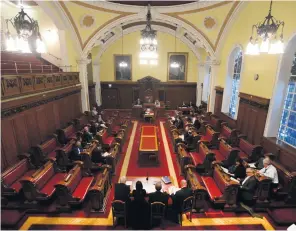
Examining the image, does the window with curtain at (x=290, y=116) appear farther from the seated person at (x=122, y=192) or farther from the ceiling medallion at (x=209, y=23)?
the seated person at (x=122, y=192)

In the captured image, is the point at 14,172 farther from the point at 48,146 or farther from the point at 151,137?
the point at 151,137

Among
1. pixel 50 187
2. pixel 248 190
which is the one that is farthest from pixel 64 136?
pixel 248 190

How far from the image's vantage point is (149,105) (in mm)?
15891

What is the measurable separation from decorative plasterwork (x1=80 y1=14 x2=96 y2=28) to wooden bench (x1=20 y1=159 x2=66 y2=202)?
8.25 m

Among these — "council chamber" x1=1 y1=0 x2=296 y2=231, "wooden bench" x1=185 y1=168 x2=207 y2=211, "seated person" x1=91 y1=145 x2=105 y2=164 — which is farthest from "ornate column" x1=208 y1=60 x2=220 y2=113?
"seated person" x1=91 y1=145 x2=105 y2=164

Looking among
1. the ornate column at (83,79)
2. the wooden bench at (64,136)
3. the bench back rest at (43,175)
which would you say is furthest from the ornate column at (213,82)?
the bench back rest at (43,175)

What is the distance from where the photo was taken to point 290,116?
6.64 meters

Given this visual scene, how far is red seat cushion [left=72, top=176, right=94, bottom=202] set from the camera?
508 centimetres

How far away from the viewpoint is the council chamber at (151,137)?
4703 mm

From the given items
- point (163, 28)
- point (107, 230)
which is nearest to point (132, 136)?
point (107, 230)

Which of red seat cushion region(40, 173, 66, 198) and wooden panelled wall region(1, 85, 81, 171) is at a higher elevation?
wooden panelled wall region(1, 85, 81, 171)

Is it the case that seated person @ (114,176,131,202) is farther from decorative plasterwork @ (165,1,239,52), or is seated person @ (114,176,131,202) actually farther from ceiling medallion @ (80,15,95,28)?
decorative plasterwork @ (165,1,239,52)

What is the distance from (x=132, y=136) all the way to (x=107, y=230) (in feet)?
22.2

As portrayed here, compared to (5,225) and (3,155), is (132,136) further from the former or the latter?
(5,225)
